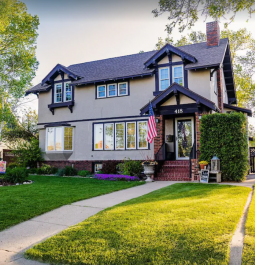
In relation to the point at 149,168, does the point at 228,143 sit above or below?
above

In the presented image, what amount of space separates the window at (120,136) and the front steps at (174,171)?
130 inches

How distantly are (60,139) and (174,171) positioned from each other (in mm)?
8392

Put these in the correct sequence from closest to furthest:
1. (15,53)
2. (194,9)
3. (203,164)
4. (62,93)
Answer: (194,9) < (203,164) < (62,93) < (15,53)

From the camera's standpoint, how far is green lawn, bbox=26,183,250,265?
3.86m

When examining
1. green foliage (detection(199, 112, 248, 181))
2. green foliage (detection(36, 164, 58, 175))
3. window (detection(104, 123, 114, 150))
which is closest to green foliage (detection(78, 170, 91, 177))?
window (detection(104, 123, 114, 150))

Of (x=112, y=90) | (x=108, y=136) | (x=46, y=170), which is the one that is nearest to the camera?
(x=108, y=136)

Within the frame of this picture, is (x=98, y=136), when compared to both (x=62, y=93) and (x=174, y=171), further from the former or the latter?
(x=174, y=171)

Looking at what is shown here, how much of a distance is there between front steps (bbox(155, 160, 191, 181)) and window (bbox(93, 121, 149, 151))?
2.21 metres

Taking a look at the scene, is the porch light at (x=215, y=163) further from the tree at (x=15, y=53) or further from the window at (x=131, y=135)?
the tree at (x=15, y=53)

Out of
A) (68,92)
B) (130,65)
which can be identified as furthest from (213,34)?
(68,92)

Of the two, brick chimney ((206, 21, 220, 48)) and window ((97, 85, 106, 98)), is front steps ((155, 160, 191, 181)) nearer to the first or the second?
window ((97, 85, 106, 98))

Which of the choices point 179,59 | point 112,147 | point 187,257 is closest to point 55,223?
point 187,257

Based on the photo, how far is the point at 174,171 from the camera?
13.8m

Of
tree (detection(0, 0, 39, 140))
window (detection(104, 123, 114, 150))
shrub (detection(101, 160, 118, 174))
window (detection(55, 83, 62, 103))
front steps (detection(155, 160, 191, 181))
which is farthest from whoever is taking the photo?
window (detection(55, 83, 62, 103))
